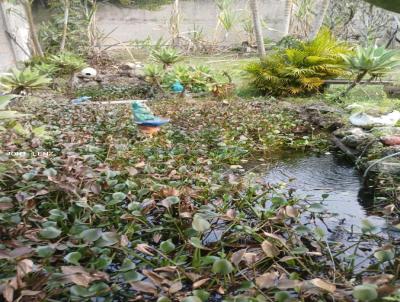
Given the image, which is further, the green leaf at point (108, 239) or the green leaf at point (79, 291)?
the green leaf at point (108, 239)

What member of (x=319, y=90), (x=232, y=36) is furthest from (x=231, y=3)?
(x=319, y=90)

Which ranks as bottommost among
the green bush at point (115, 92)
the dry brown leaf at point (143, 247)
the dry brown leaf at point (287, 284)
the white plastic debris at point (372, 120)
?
the green bush at point (115, 92)

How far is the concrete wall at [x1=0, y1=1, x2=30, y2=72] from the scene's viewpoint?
827 centimetres

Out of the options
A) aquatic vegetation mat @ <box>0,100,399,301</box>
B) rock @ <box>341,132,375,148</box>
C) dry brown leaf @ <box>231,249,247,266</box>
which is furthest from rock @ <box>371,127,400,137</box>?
dry brown leaf @ <box>231,249,247,266</box>

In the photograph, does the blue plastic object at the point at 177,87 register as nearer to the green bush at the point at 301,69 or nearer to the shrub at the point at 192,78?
the shrub at the point at 192,78

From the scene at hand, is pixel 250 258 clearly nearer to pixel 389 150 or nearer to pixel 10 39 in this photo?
pixel 389 150

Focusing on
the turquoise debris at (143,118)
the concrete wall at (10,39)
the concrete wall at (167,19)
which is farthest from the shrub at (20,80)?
the concrete wall at (167,19)

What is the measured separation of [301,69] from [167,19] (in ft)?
24.9

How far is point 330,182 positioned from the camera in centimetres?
294

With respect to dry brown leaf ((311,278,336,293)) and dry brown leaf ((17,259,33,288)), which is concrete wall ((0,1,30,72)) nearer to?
dry brown leaf ((17,259,33,288))

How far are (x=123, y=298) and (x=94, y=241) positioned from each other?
0.23 m

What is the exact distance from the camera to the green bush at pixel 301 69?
654cm

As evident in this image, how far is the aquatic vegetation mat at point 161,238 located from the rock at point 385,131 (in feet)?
5.23

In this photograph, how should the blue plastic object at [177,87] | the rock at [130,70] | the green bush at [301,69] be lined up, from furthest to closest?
the rock at [130,70] < the blue plastic object at [177,87] < the green bush at [301,69]
